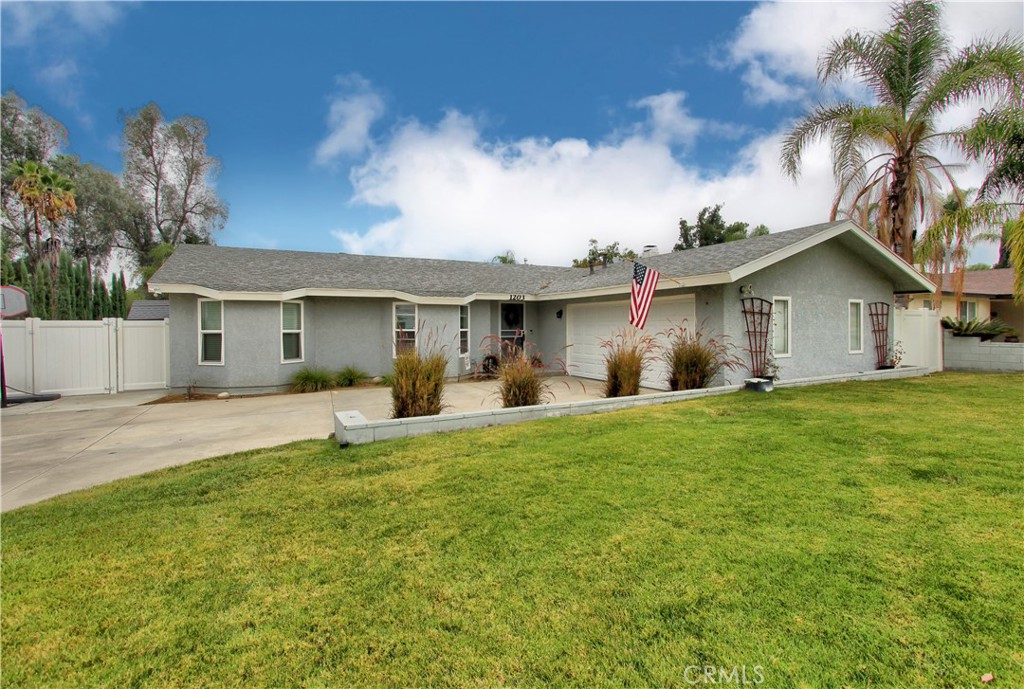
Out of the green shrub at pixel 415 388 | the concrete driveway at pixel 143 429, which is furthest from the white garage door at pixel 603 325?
the green shrub at pixel 415 388

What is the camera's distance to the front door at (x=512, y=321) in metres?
16.6

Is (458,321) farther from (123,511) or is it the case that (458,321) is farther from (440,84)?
(123,511)

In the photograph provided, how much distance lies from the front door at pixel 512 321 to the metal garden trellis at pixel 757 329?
7.58m

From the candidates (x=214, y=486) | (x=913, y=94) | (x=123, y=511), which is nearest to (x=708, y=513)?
(x=214, y=486)

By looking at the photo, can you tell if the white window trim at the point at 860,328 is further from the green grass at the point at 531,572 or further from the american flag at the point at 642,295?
the green grass at the point at 531,572

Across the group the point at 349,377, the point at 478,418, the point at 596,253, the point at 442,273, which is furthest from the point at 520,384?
the point at 596,253

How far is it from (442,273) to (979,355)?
56.7 ft

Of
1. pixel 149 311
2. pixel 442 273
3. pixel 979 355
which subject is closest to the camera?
pixel 979 355

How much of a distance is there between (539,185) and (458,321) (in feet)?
25.1

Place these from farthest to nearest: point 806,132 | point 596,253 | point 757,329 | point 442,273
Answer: point 596,253 < point 442,273 < point 806,132 < point 757,329

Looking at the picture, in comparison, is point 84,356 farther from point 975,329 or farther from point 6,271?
point 975,329

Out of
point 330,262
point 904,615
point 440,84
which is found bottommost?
point 904,615

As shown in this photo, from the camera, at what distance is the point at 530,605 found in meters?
2.70

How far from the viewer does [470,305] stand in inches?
596
